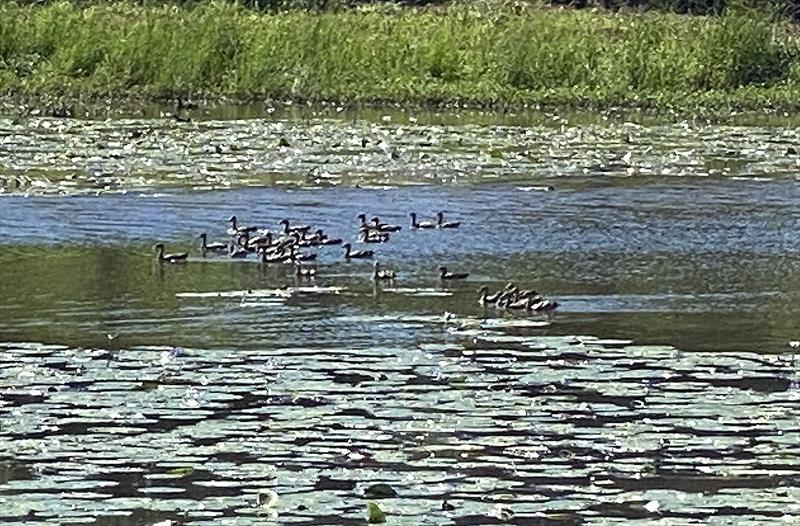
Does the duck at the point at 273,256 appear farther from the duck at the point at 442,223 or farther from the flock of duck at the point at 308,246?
the duck at the point at 442,223

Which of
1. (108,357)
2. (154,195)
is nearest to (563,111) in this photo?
(154,195)

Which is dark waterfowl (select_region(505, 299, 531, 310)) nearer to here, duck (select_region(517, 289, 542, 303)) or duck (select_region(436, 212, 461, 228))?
duck (select_region(517, 289, 542, 303))

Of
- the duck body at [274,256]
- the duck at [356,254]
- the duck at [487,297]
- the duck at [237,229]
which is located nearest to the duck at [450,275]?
the duck at [487,297]

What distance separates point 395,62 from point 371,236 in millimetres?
17383

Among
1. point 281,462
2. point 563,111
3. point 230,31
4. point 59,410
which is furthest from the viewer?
point 230,31

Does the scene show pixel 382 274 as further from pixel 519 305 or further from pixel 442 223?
pixel 442 223

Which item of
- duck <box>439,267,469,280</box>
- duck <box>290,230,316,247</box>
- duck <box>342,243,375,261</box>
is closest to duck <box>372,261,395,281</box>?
duck <box>439,267,469,280</box>

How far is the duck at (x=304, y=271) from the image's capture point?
15.9 metres

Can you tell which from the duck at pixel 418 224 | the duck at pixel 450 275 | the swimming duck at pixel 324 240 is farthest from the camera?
the duck at pixel 418 224

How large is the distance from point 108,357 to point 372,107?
2039 centimetres

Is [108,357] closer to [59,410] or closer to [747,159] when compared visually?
A: [59,410]

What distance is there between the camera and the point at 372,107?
32250 millimetres

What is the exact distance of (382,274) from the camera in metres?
15.8

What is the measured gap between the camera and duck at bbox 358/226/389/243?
17562mm
